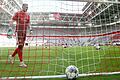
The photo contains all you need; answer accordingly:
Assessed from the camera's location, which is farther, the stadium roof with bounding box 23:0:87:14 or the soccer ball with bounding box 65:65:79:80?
the stadium roof with bounding box 23:0:87:14

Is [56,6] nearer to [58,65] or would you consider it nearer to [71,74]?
[58,65]

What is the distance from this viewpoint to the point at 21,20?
22.5ft

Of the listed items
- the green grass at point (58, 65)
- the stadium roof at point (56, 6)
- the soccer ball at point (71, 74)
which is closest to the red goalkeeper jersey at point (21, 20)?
the stadium roof at point (56, 6)

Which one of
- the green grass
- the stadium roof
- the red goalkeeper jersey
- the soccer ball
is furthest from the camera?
the red goalkeeper jersey

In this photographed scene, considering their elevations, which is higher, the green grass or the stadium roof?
the stadium roof

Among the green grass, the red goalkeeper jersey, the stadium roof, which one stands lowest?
the green grass

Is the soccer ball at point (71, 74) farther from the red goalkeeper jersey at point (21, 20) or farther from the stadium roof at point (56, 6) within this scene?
the red goalkeeper jersey at point (21, 20)

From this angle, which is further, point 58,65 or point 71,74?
point 58,65

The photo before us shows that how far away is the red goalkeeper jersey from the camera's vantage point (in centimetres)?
673

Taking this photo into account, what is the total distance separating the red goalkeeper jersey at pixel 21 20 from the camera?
6.73m

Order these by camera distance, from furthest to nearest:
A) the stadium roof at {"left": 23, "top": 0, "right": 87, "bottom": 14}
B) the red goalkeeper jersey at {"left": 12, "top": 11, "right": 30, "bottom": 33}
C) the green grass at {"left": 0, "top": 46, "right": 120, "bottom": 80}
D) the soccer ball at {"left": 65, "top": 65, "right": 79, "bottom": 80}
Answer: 1. the red goalkeeper jersey at {"left": 12, "top": 11, "right": 30, "bottom": 33}
2. the stadium roof at {"left": 23, "top": 0, "right": 87, "bottom": 14}
3. the green grass at {"left": 0, "top": 46, "right": 120, "bottom": 80}
4. the soccer ball at {"left": 65, "top": 65, "right": 79, "bottom": 80}

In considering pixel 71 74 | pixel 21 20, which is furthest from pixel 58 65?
pixel 71 74

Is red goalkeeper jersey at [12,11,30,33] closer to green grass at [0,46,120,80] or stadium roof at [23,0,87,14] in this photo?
stadium roof at [23,0,87,14]

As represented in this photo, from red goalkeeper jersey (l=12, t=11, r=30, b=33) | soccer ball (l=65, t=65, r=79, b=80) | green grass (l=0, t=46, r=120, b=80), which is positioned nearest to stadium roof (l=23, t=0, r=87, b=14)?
red goalkeeper jersey (l=12, t=11, r=30, b=33)
